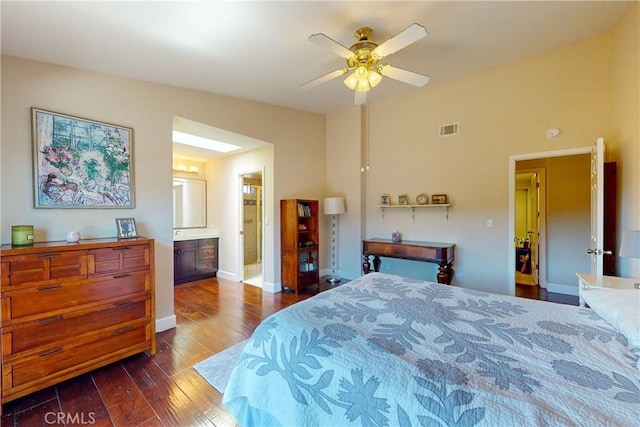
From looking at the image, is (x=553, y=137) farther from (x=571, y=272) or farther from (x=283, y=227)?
(x=283, y=227)

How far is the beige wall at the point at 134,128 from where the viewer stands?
86.4 inches

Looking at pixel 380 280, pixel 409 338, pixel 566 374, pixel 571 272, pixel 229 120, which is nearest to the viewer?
pixel 566 374

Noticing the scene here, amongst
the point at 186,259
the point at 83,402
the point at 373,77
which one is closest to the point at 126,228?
the point at 83,402

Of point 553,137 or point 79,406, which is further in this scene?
point 553,137

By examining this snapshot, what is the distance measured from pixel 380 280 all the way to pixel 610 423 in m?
1.54

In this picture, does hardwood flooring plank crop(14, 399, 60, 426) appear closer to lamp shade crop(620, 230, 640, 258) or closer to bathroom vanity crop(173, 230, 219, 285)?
bathroom vanity crop(173, 230, 219, 285)

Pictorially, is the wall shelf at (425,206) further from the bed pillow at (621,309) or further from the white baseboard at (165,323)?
the white baseboard at (165,323)

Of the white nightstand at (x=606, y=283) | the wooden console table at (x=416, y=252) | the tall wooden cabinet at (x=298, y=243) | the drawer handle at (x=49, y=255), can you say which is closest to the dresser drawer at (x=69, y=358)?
the drawer handle at (x=49, y=255)

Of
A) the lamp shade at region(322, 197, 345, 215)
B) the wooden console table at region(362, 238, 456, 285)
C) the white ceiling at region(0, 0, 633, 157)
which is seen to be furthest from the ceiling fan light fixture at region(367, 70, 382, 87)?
the lamp shade at region(322, 197, 345, 215)

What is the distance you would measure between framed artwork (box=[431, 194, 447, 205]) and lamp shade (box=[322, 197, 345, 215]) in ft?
4.77

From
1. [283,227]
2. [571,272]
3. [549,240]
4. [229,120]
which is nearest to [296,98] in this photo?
[229,120]

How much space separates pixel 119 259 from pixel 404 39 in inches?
111

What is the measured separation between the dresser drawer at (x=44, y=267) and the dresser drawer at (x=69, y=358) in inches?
19.8

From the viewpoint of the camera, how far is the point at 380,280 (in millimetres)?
2275
